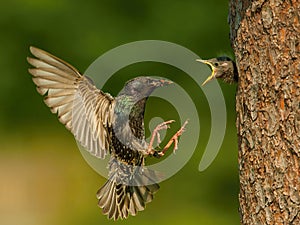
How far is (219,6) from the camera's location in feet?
25.7

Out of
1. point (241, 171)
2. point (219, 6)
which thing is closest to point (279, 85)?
point (241, 171)

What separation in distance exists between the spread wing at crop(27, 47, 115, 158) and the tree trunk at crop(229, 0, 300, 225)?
35.5 inches

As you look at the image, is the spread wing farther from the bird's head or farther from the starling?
the starling

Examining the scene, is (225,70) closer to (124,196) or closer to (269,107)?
(269,107)

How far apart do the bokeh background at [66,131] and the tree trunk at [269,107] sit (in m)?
3.81

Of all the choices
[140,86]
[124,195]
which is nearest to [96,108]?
[140,86]

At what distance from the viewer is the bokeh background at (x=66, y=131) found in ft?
23.2

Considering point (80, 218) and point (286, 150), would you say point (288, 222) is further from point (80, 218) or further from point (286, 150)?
point (80, 218)

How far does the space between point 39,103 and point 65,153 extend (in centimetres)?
61

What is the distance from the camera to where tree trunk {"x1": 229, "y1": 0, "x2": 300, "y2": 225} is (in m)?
2.86

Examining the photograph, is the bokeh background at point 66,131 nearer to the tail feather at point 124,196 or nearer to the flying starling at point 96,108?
the tail feather at point 124,196

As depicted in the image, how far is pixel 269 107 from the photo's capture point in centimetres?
292

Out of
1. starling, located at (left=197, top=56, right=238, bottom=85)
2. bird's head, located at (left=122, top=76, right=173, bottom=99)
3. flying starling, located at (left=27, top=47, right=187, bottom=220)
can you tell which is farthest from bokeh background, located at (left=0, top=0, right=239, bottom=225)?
starling, located at (left=197, top=56, right=238, bottom=85)

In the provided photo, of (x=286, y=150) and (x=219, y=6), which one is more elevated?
(x=219, y=6)
